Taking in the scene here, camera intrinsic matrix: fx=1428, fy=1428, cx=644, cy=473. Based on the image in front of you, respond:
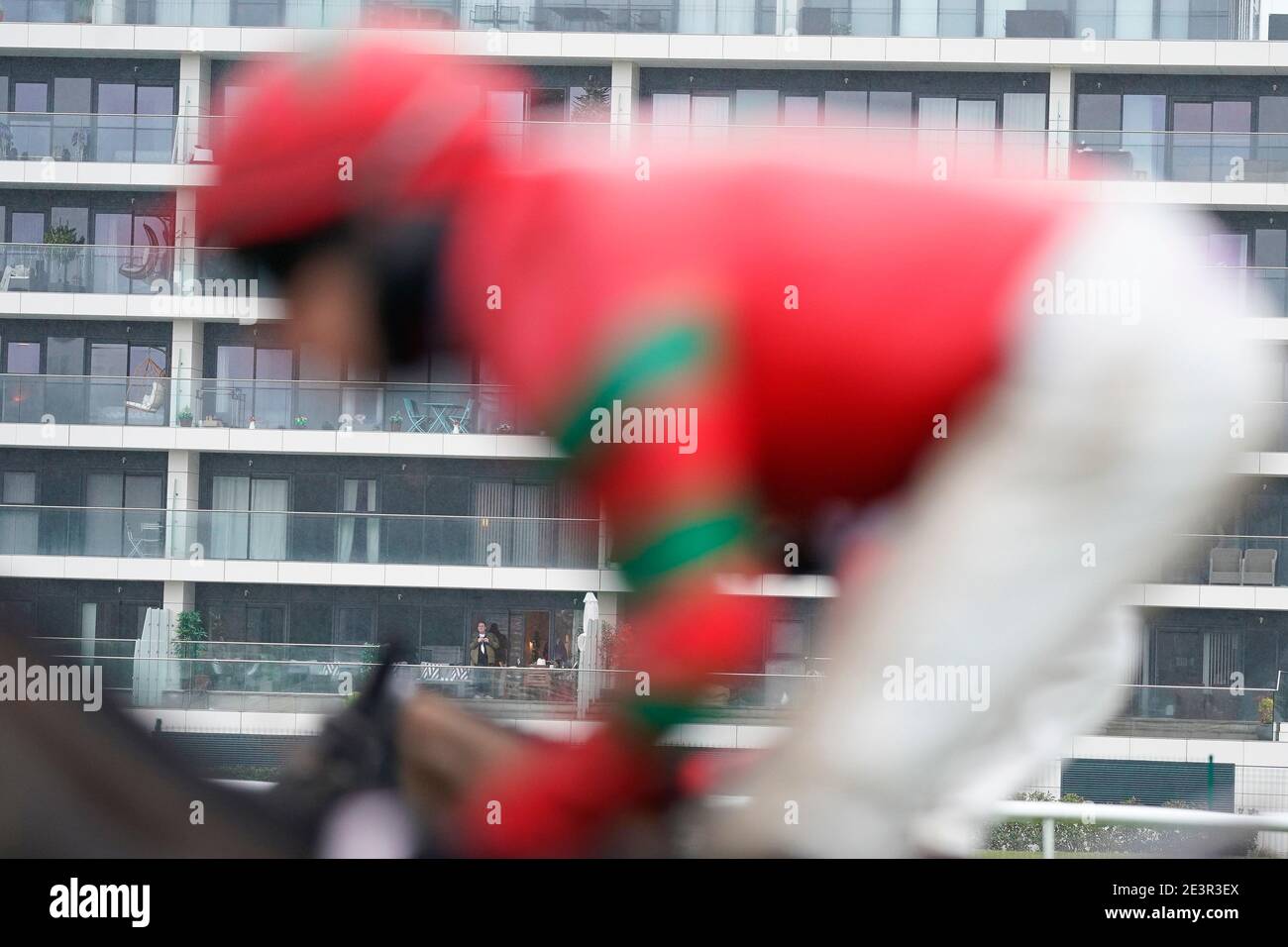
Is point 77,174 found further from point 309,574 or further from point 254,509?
point 309,574

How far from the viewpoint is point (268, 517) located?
464 cm

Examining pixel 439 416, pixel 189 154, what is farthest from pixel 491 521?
pixel 189 154

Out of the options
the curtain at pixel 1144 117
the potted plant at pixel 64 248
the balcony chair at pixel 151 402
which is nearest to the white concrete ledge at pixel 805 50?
the curtain at pixel 1144 117

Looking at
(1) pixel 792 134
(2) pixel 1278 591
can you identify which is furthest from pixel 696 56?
(1) pixel 792 134

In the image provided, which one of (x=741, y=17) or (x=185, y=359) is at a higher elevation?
(x=741, y=17)

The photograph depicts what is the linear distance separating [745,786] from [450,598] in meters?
2.52

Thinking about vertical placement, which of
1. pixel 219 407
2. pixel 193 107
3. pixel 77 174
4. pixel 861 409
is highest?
pixel 77 174

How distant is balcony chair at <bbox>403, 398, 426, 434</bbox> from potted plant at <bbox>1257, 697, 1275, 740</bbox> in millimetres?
2687

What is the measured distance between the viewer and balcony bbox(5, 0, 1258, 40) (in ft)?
8.84

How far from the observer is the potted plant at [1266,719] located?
4.24m

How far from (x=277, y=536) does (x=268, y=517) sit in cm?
59

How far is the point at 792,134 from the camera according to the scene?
3.05 feet

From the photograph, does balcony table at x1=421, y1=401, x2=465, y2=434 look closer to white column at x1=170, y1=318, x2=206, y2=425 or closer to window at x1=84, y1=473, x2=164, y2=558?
window at x1=84, y1=473, x2=164, y2=558
